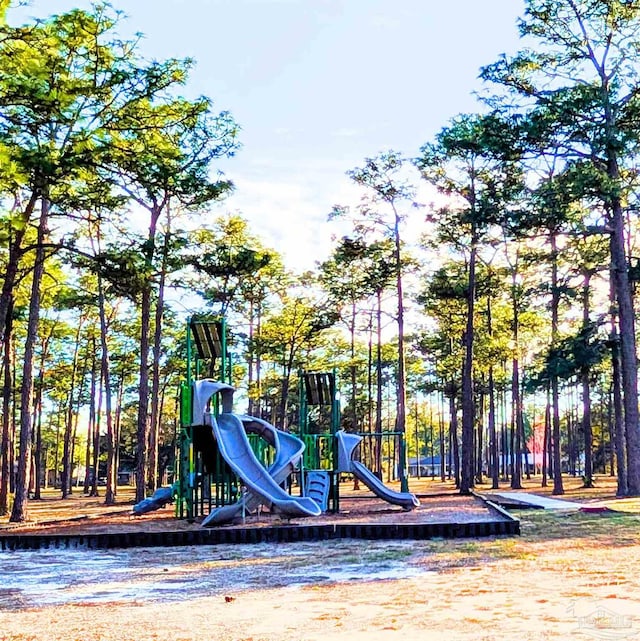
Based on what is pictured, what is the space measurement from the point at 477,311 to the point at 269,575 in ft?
82.7

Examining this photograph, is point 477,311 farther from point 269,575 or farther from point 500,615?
point 500,615

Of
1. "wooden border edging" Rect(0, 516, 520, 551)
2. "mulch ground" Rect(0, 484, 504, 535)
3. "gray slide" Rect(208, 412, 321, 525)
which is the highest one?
"gray slide" Rect(208, 412, 321, 525)

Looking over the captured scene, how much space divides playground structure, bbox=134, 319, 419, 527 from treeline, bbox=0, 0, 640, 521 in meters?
2.50

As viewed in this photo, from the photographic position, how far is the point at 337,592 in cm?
624

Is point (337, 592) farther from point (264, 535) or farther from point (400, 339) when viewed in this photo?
point (400, 339)

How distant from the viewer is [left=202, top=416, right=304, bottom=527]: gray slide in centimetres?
1345

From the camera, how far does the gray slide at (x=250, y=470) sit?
13492 millimetres

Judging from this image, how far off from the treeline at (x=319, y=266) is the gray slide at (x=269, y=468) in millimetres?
4063

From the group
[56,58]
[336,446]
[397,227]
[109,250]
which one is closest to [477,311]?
[397,227]

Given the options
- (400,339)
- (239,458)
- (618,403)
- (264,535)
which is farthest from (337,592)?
(618,403)

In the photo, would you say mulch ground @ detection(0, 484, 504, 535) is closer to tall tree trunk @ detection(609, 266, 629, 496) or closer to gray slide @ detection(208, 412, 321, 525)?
gray slide @ detection(208, 412, 321, 525)

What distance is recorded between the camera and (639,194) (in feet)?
63.2

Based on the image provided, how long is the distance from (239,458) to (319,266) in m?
17.8

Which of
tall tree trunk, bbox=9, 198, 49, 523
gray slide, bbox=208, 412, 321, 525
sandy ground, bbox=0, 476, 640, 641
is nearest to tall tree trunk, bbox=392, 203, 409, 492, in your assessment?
gray slide, bbox=208, 412, 321, 525
